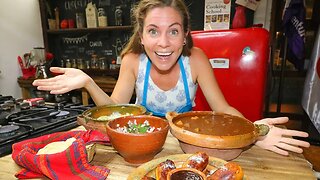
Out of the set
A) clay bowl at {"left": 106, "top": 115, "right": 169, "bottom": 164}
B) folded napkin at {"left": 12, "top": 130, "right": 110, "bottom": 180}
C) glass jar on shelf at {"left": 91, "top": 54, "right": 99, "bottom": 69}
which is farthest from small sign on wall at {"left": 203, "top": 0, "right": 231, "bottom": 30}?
folded napkin at {"left": 12, "top": 130, "right": 110, "bottom": 180}

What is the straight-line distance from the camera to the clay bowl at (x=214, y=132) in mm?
667

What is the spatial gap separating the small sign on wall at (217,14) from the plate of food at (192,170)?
8.06 ft

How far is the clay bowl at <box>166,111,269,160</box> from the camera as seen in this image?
2.19 ft

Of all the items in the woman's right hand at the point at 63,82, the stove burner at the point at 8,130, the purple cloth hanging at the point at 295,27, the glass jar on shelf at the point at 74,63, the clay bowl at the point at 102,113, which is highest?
the purple cloth hanging at the point at 295,27

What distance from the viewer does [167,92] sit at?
5.04ft

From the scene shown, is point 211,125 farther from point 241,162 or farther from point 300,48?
point 300,48

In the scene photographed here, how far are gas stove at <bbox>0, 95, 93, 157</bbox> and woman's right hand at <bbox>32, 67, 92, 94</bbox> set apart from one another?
164 millimetres

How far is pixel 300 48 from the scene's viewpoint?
8.37 ft

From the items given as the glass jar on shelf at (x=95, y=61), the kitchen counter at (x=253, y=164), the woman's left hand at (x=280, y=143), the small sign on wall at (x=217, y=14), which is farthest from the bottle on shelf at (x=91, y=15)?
the woman's left hand at (x=280, y=143)

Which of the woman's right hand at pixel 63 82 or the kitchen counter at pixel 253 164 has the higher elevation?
the woman's right hand at pixel 63 82

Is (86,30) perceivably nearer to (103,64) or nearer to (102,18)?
(102,18)

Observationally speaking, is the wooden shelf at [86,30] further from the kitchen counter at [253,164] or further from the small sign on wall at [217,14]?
the kitchen counter at [253,164]

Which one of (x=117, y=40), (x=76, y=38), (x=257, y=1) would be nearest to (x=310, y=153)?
(x=257, y=1)

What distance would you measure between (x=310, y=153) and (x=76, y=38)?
3.43 meters
